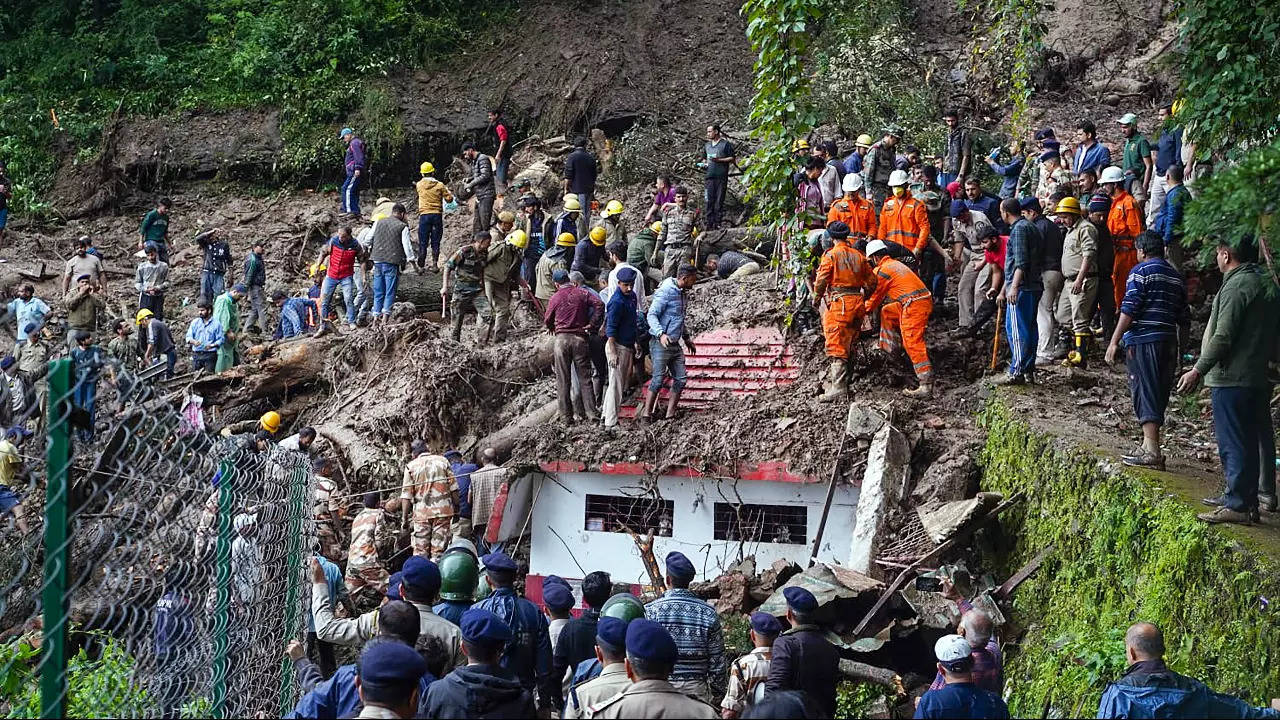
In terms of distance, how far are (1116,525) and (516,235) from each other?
1055 centimetres

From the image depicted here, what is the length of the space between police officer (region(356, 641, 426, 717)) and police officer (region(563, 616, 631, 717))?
3.02 ft

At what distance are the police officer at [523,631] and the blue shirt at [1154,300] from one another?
17.3 feet

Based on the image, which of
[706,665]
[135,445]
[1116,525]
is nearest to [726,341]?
[1116,525]

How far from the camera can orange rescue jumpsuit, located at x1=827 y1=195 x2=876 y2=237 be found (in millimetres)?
14195

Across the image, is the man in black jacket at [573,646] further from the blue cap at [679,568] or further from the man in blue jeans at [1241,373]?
the man in blue jeans at [1241,373]

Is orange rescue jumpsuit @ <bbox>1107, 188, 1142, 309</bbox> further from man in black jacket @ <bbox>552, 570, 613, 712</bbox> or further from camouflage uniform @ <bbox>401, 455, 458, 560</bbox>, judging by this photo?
man in black jacket @ <bbox>552, 570, 613, 712</bbox>

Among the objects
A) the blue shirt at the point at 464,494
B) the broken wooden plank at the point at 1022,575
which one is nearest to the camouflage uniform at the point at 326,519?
the blue shirt at the point at 464,494

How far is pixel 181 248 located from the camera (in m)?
25.0

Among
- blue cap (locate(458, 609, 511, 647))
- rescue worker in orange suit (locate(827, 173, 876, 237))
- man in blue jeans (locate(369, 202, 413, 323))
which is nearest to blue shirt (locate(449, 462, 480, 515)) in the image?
man in blue jeans (locate(369, 202, 413, 323))

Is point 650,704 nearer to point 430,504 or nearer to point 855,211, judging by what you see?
point 430,504

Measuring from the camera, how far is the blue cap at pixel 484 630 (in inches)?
214

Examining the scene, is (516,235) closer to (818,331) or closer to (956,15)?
(818,331)

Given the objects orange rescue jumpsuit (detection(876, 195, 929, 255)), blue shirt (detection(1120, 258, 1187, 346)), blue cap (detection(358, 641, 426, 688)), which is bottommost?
blue cap (detection(358, 641, 426, 688))

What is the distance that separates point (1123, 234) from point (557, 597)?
27.5 ft
